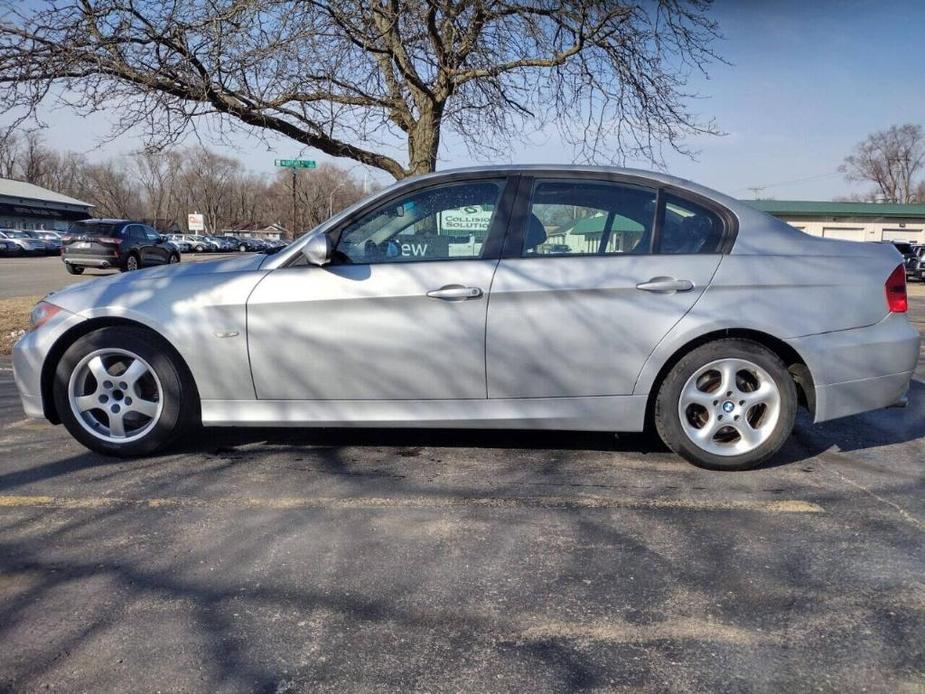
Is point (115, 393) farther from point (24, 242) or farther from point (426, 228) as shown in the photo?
point (24, 242)

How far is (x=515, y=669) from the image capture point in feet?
6.68

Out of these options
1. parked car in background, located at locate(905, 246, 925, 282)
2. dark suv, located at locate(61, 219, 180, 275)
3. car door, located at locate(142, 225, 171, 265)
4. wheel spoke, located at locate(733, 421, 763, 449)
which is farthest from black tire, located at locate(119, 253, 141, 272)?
parked car in background, located at locate(905, 246, 925, 282)

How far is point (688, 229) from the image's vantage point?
3.85m

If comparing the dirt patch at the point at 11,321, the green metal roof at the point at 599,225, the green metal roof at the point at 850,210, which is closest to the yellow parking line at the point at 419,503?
the green metal roof at the point at 599,225

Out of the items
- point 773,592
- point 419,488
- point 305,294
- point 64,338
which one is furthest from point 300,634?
point 64,338

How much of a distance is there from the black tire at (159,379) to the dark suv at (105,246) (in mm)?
18576

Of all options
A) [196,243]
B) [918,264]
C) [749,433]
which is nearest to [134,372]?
[749,433]

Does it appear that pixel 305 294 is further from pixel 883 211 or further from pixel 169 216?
pixel 169 216

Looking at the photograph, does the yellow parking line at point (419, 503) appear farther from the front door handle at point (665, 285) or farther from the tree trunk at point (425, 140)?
the tree trunk at point (425, 140)

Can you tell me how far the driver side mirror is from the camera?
3.69m

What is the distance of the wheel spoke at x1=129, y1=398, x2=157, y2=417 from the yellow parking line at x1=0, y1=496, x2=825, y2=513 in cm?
62

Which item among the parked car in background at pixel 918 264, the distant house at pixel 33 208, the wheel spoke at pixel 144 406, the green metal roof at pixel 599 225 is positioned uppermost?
the distant house at pixel 33 208

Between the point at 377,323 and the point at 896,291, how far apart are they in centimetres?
287

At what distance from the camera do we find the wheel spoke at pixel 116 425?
3885 mm
